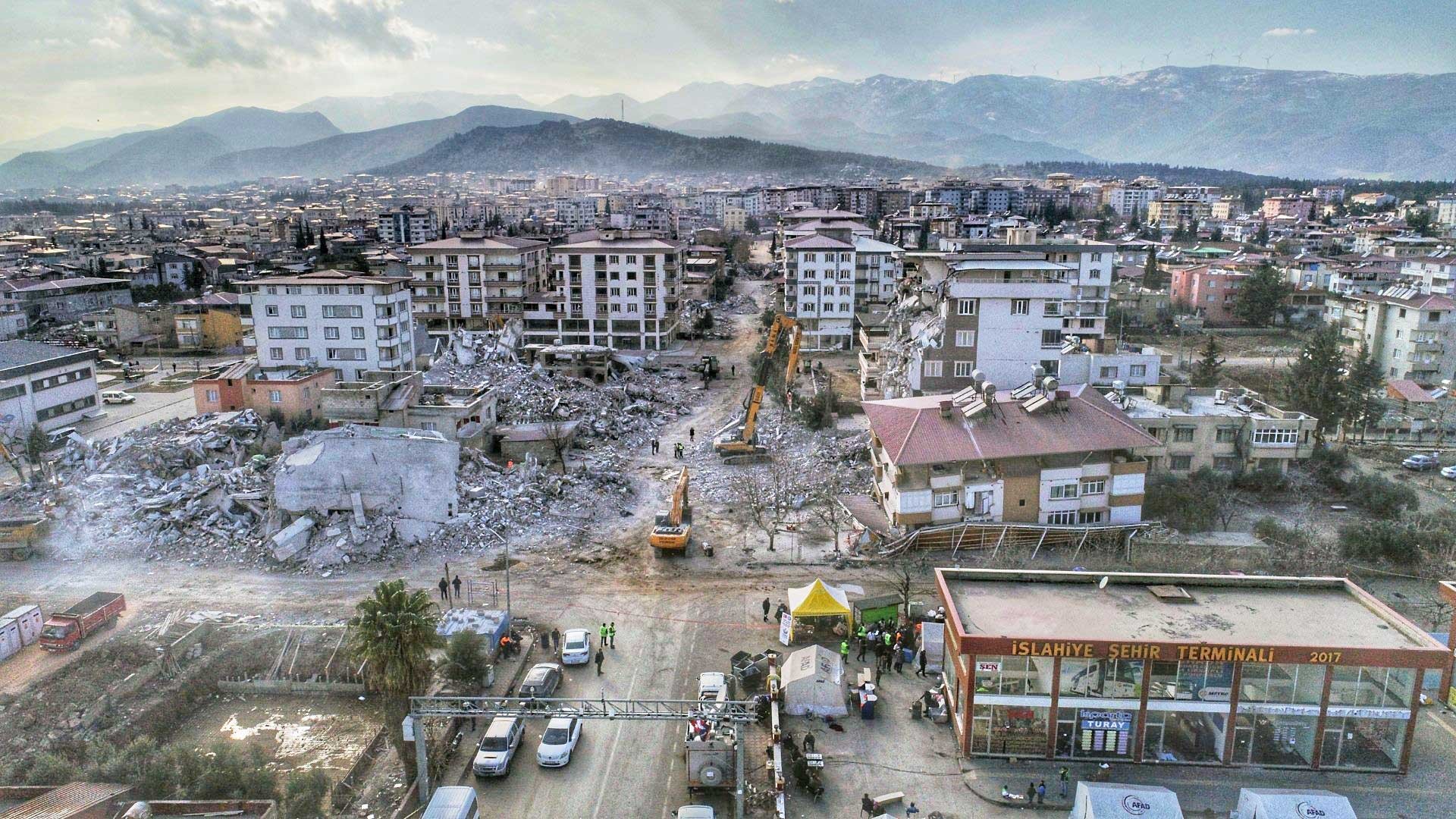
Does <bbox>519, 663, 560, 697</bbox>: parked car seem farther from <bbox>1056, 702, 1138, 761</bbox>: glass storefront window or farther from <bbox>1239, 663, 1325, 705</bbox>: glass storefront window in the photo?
<bbox>1239, 663, 1325, 705</bbox>: glass storefront window

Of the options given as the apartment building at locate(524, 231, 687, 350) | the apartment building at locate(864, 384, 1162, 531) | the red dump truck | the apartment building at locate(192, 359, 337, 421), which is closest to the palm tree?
the red dump truck

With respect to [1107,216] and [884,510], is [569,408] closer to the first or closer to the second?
[884,510]

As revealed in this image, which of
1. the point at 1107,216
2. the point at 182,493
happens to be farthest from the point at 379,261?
the point at 1107,216

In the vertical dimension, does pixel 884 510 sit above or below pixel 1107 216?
below

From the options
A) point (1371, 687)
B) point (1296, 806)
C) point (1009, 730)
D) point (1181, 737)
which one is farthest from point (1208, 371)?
point (1296, 806)

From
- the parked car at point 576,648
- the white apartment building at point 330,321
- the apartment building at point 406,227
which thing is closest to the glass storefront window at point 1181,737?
the parked car at point 576,648

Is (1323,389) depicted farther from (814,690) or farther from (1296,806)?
(814,690)
